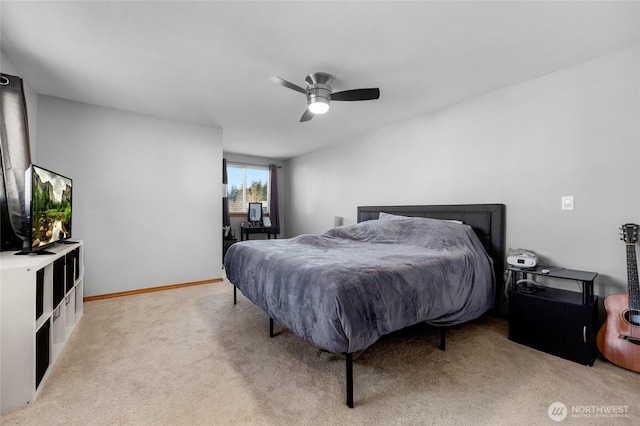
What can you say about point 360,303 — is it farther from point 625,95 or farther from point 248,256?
point 625,95

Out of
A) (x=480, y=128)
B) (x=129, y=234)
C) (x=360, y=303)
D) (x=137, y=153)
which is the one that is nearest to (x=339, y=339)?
(x=360, y=303)

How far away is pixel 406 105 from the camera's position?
3324 millimetres

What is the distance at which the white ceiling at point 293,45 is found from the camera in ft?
5.83

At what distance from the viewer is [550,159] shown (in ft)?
8.34

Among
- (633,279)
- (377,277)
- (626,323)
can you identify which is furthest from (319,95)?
(626,323)

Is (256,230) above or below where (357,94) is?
below

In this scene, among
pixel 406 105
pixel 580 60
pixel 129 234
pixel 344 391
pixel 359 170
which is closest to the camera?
pixel 344 391

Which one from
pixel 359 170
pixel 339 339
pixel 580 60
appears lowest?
pixel 339 339

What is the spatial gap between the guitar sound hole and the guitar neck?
0.09 feet

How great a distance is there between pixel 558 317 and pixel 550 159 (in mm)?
1377

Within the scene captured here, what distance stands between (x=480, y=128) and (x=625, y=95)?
108cm

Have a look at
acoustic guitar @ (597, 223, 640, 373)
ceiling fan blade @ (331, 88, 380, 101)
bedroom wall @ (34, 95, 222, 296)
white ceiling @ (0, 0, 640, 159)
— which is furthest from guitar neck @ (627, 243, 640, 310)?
bedroom wall @ (34, 95, 222, 296)

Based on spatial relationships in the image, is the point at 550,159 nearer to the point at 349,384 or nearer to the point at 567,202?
the point at 567,202

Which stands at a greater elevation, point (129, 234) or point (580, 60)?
point (580, 60)
